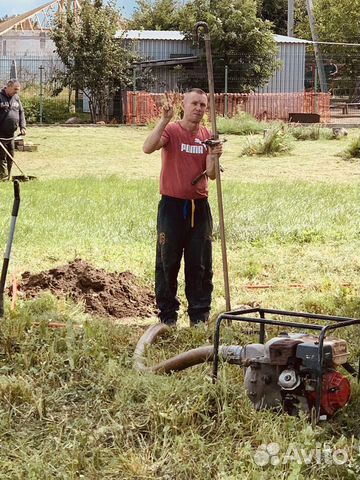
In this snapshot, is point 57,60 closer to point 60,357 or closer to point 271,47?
point 271,47

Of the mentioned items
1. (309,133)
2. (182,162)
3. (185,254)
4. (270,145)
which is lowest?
(185,254)

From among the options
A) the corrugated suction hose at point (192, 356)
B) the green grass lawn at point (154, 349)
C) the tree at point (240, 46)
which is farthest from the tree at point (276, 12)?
the corrugated suction hose at point (192, 356)

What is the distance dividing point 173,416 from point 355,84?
3736cm

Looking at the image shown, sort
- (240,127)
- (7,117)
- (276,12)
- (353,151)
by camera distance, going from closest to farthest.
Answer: (7,117), (353,151), (240,127), (276,12)

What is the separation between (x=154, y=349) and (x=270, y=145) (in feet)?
51.0

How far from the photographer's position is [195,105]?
6258 mm

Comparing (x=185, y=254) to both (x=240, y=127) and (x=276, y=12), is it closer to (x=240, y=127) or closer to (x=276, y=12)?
(x=240, y=127)

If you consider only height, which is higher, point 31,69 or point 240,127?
point 31,69

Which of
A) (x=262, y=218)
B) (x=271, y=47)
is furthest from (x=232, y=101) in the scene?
(x=262, y=218)

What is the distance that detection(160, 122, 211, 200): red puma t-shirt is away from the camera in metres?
6.36

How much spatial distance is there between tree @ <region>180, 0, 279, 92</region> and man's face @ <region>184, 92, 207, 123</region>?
89.3ft

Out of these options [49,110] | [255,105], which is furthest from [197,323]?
[49,110]

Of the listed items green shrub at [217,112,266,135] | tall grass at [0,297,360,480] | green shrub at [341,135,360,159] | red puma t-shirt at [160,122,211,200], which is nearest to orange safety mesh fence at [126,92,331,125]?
green shrub at [217,112,266,135]

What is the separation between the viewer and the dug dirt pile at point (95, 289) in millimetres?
7465
